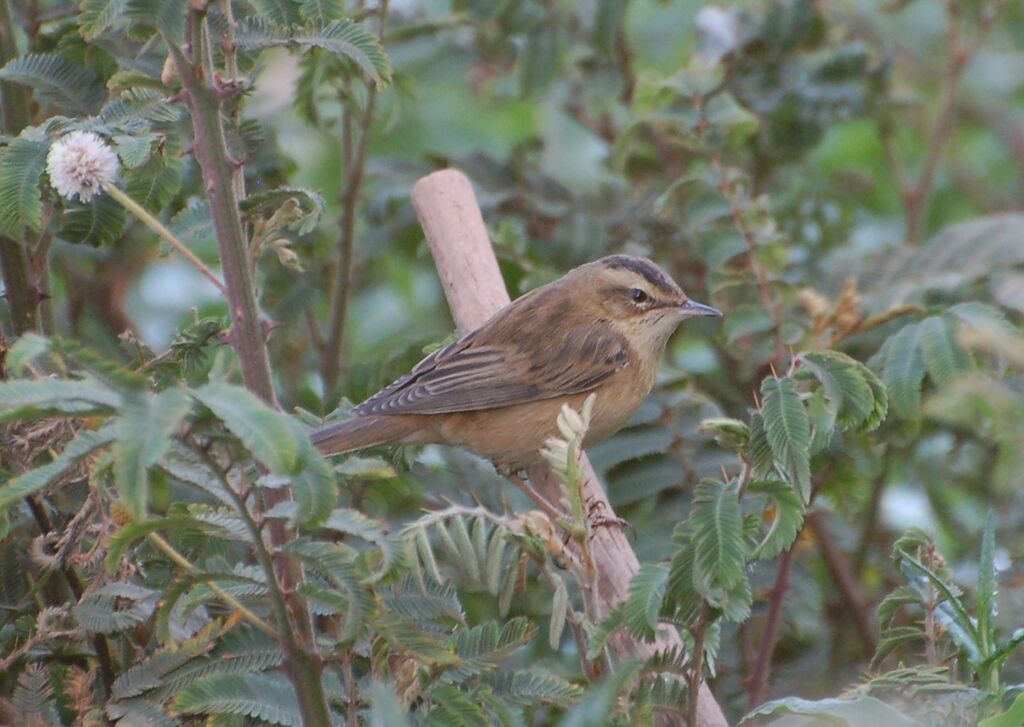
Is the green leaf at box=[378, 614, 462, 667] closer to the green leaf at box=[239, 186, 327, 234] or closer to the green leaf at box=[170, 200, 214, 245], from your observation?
the green leaf at box=[239, 186, 327, 234]

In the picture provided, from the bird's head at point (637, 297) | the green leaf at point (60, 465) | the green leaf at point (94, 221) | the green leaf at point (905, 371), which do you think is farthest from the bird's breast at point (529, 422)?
the green leaf at point (60, 465)

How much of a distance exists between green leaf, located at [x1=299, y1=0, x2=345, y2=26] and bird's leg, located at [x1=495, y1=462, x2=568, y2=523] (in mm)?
1443

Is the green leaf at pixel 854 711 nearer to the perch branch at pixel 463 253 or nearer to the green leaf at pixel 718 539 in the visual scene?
the green leaf at pixel 718 539

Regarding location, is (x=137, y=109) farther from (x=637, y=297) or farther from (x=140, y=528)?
(x=637, y=297)

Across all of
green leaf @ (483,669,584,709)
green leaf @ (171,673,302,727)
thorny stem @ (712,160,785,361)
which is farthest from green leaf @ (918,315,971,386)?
green leaf @ (171,673,302,727)

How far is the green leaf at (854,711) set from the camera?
6.80 feet

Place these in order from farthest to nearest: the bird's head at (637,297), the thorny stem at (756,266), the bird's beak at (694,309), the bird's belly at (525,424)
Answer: the bird's head at (637,297) → the bird's beak at (694,309) → the bird's belly at (525,424) → the thorny stem at (756,266)

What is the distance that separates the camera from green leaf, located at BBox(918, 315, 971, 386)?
3.27m

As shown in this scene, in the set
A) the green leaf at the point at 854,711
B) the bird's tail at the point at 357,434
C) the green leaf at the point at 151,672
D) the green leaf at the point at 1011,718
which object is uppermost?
the bird's tail at the point at 357,434

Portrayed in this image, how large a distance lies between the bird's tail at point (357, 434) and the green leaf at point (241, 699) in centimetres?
110

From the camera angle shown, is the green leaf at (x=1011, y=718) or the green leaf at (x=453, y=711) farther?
the green leaf at (x=453, y=711)

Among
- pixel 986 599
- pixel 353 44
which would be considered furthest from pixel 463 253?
pixel 986 599

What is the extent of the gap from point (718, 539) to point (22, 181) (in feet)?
4.91

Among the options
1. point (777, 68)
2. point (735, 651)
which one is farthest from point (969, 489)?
point (777, 68)
